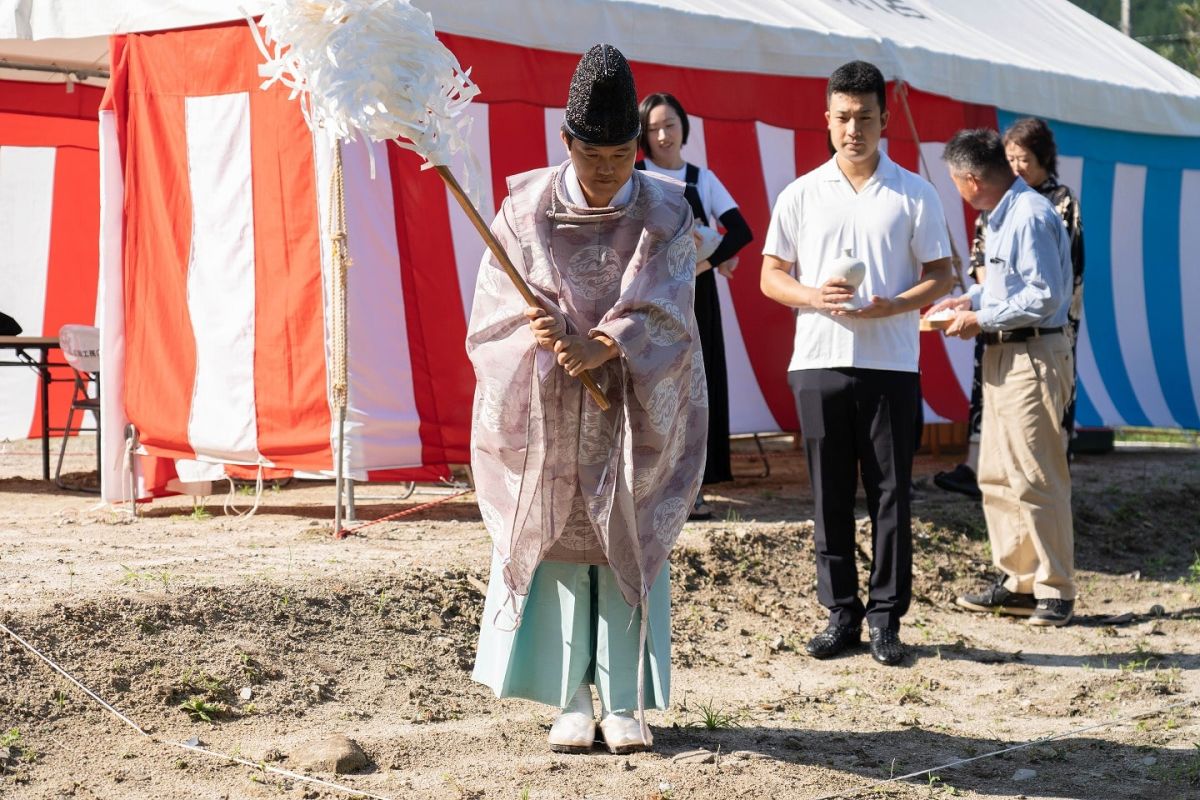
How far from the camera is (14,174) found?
363 inches

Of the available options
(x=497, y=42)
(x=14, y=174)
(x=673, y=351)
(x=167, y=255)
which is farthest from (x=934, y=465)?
(x=14, y=174)

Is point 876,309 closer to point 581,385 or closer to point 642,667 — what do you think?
point 581,385

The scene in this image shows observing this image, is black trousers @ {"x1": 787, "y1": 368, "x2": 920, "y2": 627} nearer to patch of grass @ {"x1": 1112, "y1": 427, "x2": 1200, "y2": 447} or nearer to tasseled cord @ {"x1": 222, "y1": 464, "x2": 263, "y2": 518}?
tasseled cord @ {"x1": 222, "y1": 464, "x2": 263, "y2": 518}

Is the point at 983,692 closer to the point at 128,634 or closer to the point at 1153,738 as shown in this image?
the point at 1153,738

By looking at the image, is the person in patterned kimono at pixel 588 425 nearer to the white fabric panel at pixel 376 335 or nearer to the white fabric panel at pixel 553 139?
the white fabric panel at pixel 376 335

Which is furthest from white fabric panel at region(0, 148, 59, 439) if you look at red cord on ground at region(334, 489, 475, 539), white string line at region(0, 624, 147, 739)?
white string line at region(0, 624, 147, 739)

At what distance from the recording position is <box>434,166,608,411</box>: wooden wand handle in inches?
115

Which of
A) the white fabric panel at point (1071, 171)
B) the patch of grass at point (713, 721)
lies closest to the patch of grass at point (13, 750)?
the patch of grass at point (713, 721)

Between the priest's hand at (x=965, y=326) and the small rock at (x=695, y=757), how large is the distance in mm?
2205

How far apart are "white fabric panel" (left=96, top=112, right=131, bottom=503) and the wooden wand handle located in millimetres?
3595

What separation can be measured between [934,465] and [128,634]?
5810 millimetres

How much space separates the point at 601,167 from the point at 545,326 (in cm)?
39

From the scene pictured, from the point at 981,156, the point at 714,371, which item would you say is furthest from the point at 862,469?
the point at 714,371

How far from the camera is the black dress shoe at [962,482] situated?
6.79 metres
